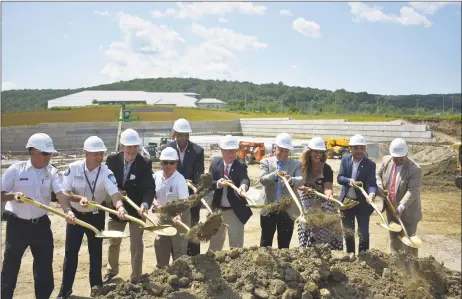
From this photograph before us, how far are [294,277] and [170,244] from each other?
178cm

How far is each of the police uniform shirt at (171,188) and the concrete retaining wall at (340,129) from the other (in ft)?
77.7

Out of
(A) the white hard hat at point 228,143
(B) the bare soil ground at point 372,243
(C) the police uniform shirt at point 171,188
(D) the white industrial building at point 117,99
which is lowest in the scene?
(B) the bare soil ground at point 372,243

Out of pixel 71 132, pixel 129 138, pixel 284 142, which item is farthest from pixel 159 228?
pixel 71 132

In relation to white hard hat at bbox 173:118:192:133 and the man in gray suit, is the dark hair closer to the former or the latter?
the man in gray suit

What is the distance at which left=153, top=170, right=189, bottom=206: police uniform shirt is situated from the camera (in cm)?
537

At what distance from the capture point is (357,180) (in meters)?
5.83

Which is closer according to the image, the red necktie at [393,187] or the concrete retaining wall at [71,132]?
the red necktie at [393,187]

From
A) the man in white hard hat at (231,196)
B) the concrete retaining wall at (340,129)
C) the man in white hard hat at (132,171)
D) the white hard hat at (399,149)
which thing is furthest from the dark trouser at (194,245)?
the concrete retaining wall at (340,129)

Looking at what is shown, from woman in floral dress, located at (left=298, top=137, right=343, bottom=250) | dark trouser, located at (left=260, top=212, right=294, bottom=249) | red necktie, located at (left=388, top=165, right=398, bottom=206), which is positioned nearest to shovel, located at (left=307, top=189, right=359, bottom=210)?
woman in floral dress, located at (left=298, top=137, right=343, bottom=250)

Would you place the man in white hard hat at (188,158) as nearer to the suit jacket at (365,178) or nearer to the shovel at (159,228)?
the shovel at (159,228)

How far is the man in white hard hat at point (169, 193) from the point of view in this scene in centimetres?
538

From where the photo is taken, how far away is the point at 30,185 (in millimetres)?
4625

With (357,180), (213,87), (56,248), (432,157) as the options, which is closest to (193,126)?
(432,157)

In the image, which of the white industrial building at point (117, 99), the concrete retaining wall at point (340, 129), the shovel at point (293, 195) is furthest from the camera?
the white industrial building at point (117, 99)
